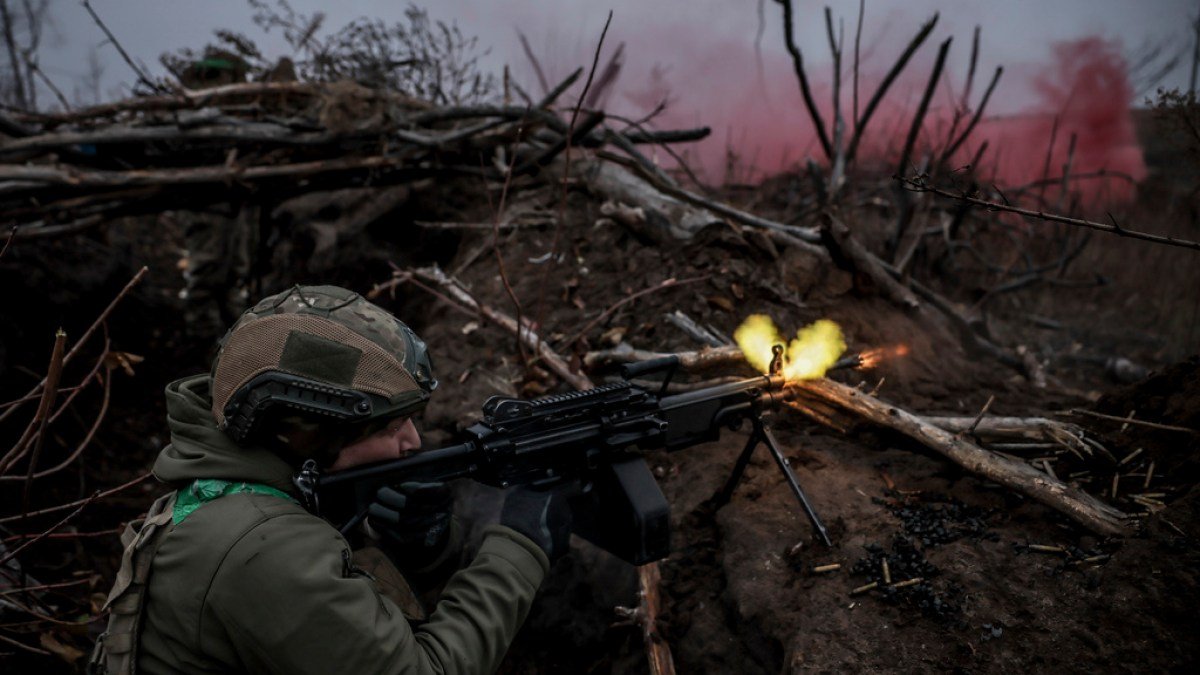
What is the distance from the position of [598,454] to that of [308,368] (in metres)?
1.15

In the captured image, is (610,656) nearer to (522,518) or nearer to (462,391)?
(522,518)

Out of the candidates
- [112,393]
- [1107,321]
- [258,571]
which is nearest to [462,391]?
[258,571]

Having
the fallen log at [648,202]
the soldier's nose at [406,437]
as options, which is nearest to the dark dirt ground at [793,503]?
the fallen log at [648,202]

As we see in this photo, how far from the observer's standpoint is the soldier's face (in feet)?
6.57

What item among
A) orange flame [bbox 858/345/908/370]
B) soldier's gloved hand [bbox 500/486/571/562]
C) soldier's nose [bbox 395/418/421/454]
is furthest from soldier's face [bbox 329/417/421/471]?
orange flame [bbox 858/345/908/370]

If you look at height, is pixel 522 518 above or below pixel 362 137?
below

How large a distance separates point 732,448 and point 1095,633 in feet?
5.37

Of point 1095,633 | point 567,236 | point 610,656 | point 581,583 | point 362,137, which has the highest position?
point 362,137

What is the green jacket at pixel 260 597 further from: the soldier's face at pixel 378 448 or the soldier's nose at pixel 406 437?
the soldier's nose at pixel 406 437

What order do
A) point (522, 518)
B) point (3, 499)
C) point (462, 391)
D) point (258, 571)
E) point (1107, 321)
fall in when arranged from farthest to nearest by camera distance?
point (1107, 321)
point (3, 499)
point (462, 391)
point (522, 518)
point (258, 571)

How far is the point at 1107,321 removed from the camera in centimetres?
843

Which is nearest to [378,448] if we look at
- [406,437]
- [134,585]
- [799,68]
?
[406,437]

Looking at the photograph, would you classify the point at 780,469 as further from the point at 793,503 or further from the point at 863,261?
the point at 863,261

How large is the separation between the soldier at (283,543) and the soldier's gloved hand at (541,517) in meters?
0.06
